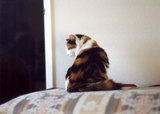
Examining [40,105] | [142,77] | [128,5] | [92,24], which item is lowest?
[142,77]

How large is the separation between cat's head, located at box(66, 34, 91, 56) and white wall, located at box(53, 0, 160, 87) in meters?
0.27

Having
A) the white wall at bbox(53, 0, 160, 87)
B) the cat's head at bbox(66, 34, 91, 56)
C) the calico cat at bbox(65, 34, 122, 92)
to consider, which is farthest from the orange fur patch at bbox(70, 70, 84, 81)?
the white wall at bbox(53, 0, 160, 87)

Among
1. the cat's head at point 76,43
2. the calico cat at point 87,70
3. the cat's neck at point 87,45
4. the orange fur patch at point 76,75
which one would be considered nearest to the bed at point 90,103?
the calico cat at point 87,70

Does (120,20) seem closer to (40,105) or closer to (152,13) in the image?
(152,13)

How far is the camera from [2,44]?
1.94 metres

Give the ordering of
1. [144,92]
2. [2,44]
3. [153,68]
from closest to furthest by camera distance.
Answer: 1. [144,92]
2. [2,44]
3. [153,68]

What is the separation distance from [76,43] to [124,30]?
0.47 metres

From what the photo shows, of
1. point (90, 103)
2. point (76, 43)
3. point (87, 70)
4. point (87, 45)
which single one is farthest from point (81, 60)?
point (90, 103)

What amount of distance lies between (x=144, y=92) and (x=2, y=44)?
140 cm

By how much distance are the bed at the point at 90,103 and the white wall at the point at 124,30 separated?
49.8 inches

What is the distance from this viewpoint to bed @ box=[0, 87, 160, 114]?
2.52ft

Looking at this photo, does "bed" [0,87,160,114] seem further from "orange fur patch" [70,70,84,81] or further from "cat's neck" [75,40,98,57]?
"cat's neck" [75,40,98,57]

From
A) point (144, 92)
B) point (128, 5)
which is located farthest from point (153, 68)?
point (144, 92)

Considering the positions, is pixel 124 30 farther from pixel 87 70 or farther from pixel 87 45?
pixel 87 70
